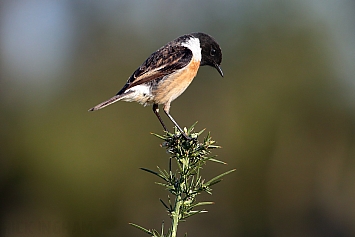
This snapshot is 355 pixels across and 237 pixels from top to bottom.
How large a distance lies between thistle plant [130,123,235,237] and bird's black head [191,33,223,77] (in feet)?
8.08

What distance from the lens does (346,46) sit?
13312mm

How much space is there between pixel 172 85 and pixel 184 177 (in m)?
2.33

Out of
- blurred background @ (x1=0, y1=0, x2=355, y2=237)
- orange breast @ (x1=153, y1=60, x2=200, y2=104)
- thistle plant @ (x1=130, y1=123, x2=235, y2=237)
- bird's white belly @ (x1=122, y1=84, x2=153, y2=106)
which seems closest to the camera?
thistle plant @ (x1=130, y1=123, x2=235, y2=237)

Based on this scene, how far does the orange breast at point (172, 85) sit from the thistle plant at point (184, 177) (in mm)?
1909

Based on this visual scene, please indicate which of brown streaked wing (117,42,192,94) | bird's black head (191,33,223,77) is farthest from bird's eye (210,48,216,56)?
brown streaked wing (117,42,192,94)

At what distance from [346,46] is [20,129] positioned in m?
10.2

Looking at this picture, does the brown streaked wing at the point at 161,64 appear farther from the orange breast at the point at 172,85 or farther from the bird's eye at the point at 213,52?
the bird's eye at the point at 213,52

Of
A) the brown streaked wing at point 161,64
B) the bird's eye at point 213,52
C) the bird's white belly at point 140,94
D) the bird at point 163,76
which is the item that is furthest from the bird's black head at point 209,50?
the bird's white belly at point 140,94

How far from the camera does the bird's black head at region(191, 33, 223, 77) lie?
428cm

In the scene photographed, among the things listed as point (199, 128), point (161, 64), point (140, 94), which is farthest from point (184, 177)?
point (199, 128)

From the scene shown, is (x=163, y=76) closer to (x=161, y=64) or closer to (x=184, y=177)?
(x=161, y=64)

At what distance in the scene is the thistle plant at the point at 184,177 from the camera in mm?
1478

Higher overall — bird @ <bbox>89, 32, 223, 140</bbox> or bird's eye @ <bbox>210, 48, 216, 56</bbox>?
bird's eye @ <bbox>210, 48, 216, 56</bbox>

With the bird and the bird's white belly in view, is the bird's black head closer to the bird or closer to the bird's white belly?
the bird
